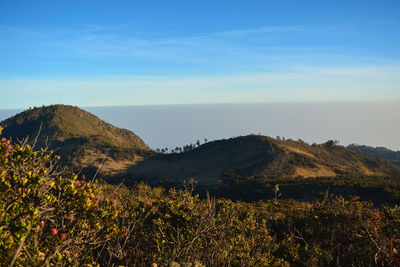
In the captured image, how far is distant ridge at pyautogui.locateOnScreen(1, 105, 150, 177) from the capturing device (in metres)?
77.3

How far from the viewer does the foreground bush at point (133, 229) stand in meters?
4.84

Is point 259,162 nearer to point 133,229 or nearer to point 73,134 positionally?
point 133,229

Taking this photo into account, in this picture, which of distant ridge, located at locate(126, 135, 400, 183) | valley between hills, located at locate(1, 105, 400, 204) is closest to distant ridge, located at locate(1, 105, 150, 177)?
valley between hills, located at locate(1, 105, 400, 204)

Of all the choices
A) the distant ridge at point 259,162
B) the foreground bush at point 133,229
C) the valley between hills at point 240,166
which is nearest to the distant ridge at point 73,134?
the valley between hills at point 240,166

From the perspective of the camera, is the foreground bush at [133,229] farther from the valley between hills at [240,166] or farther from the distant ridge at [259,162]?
the distant ridge at [259,162]

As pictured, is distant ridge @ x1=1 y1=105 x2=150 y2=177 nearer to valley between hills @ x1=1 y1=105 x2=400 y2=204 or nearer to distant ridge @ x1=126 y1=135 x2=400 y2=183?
valley between hills @ x1=1 y1=105 x2=400 y2=204

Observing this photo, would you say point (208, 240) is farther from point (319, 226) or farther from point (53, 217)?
point (319, 226)

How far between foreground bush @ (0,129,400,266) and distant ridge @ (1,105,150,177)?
6057 cm

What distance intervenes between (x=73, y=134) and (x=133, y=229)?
103 m

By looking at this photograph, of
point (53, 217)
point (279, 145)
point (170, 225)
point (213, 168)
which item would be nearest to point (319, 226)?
point (170, 225)

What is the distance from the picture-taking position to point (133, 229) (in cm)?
785

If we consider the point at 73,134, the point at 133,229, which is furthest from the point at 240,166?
the point at 73,134

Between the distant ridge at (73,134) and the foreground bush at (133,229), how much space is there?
6057 cm

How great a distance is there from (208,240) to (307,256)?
478 cm
